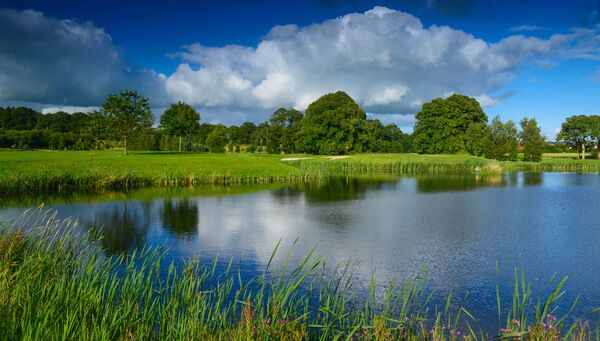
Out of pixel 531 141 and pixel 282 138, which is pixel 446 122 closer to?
pixel 531 141

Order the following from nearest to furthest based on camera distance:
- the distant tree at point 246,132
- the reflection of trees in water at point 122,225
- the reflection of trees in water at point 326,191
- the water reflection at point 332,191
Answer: the reflection of trees in water at point 122,225 → the water reflection at point 332,191 → the reflection of trees in water at point 326,191 → the distant tree at point 246,132

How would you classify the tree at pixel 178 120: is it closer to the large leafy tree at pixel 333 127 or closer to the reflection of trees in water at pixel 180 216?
the large leafy tree at pixel 333 127

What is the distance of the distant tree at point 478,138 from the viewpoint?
71438 millimetres

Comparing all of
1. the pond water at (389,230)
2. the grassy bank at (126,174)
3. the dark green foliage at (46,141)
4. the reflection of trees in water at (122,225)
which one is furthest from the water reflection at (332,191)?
the dark green foliage at (46,141)

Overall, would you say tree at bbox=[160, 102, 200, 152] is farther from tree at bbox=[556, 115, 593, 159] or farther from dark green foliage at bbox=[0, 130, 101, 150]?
tree at bbox=[556, 115, 593, 159]

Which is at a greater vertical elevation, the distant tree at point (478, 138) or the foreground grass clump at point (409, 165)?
the distant tree at point (478, 138)

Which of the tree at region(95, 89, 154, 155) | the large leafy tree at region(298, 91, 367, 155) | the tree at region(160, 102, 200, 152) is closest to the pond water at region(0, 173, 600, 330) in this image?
the tree at region(95, 89, 154, 155)

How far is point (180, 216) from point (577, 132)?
87160 millimetres

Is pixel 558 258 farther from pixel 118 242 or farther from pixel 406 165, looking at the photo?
pixel 406 165

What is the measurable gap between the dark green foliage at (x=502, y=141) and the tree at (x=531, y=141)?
177cm

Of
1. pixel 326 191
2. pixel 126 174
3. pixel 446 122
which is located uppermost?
pixel 446 122

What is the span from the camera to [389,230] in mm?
17031

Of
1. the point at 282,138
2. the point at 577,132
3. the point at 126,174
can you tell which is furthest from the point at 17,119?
the point at 577,132

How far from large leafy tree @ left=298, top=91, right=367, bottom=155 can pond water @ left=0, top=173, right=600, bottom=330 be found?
4651 cm
